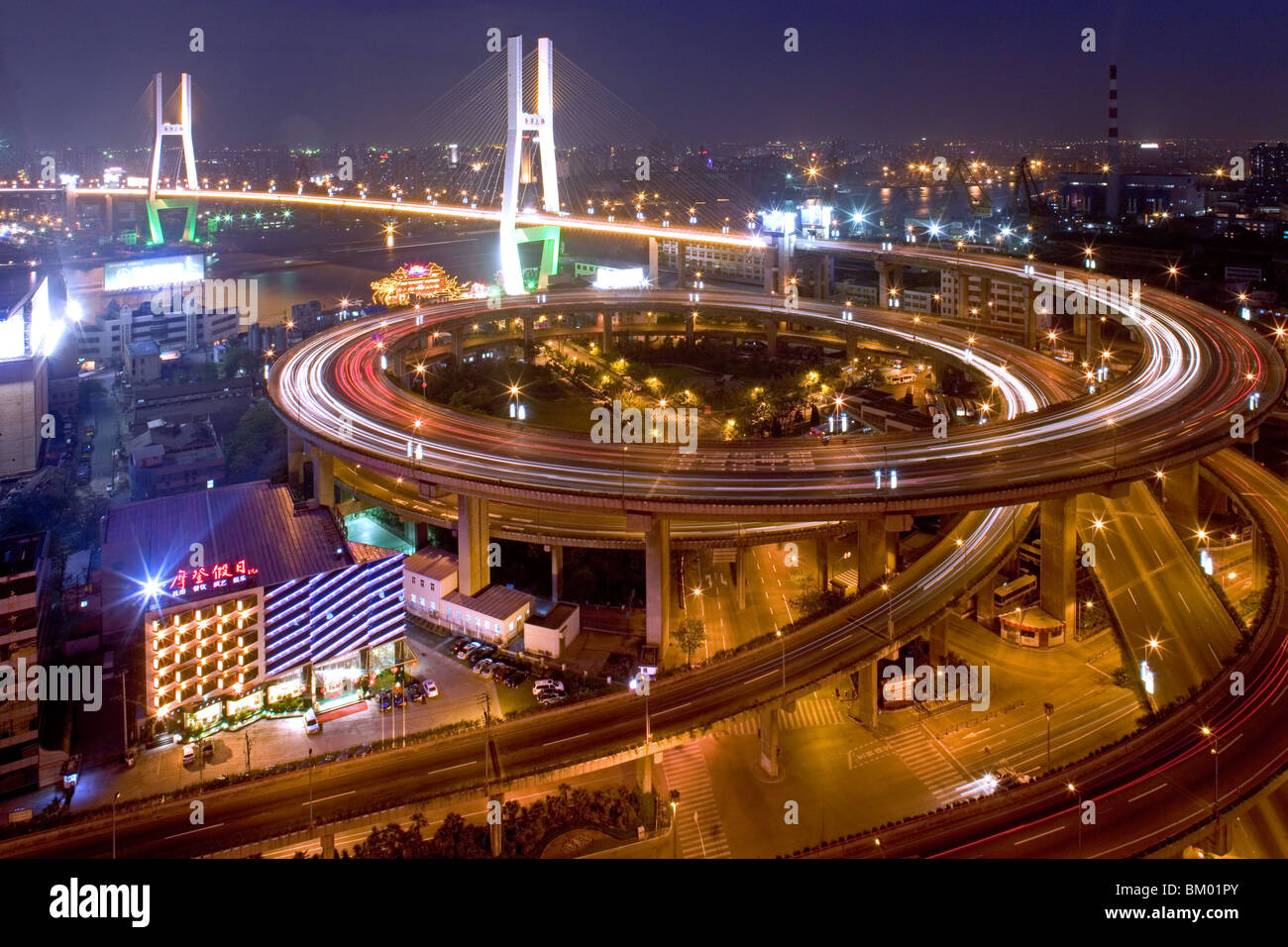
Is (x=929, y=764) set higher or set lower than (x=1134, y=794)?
lower

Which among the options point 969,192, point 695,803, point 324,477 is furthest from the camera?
point 969,192

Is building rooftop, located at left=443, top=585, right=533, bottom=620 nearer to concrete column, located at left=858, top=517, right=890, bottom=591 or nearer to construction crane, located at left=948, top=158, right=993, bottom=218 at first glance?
concrete column, located at left=858, top=517, right=890, bottom=591

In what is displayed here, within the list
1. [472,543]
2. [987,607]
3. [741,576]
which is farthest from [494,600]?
[987,607]

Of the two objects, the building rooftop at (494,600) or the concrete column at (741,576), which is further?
the concrete column at (741,576)

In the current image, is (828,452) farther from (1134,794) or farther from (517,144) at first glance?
(517,144)

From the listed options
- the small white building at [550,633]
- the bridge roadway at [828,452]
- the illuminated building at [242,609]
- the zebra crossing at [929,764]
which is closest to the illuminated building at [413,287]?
the bridge roadway at [828,452]

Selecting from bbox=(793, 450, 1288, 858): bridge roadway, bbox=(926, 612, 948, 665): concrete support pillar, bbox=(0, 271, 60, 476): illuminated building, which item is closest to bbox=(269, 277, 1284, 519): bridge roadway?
bbox=(926, 612, 948, 665): concrete support pillar

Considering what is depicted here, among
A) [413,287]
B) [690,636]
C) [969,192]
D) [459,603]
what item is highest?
[969,192]

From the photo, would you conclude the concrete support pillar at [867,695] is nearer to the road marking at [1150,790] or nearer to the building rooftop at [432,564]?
the road marking at [1150,790]
